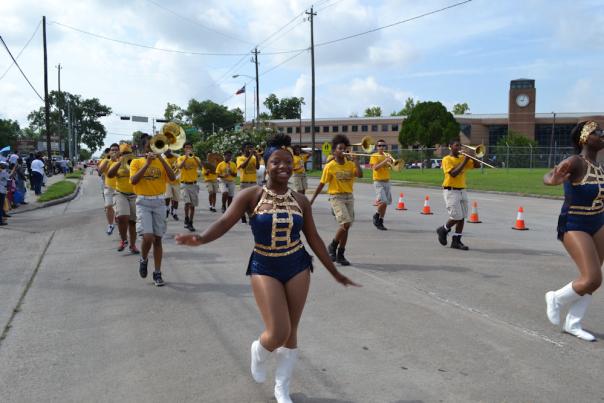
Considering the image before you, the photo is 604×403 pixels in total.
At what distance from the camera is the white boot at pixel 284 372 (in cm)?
382

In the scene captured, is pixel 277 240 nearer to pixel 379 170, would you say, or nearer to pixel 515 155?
pixel 379 170

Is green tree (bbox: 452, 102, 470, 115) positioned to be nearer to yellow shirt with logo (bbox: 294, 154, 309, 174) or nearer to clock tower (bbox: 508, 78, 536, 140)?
clock tower (bbox: 508, 78, 536, 140)

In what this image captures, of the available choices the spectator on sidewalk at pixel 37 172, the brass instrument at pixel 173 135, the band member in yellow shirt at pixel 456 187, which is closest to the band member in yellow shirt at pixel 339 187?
the band member in yellow shirt at pixel 456 187

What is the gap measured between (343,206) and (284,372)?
5179 mm

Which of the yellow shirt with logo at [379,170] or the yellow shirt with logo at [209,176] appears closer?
the yellow shirt with logo at [379,170]

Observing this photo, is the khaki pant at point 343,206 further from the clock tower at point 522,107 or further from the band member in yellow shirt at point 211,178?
the clock tower at point 522,107

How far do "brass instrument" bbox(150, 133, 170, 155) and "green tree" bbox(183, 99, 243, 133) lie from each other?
359ft

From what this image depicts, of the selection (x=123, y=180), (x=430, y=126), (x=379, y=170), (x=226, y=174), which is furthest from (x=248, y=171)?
(x=430, y=126)

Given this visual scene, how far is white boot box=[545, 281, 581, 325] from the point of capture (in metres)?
5.26

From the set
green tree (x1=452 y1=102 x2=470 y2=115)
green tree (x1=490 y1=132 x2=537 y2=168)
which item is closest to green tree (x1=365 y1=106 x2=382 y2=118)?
green tree (x1=452 y1=102 x2=470 y2=115)

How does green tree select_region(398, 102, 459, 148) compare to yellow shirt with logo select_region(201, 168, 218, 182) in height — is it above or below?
above

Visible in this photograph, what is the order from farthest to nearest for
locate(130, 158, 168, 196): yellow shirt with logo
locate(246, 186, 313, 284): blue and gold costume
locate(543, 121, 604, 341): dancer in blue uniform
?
locate(130, 158, 168, 196): yellow shirt with logo → locate(543, 121, 604, 341): dancer in blue uniform → locate(246, 186, 313, 284): blue and gold costume

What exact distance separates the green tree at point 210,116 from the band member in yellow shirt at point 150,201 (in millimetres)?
109277

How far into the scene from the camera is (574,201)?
529 cm
